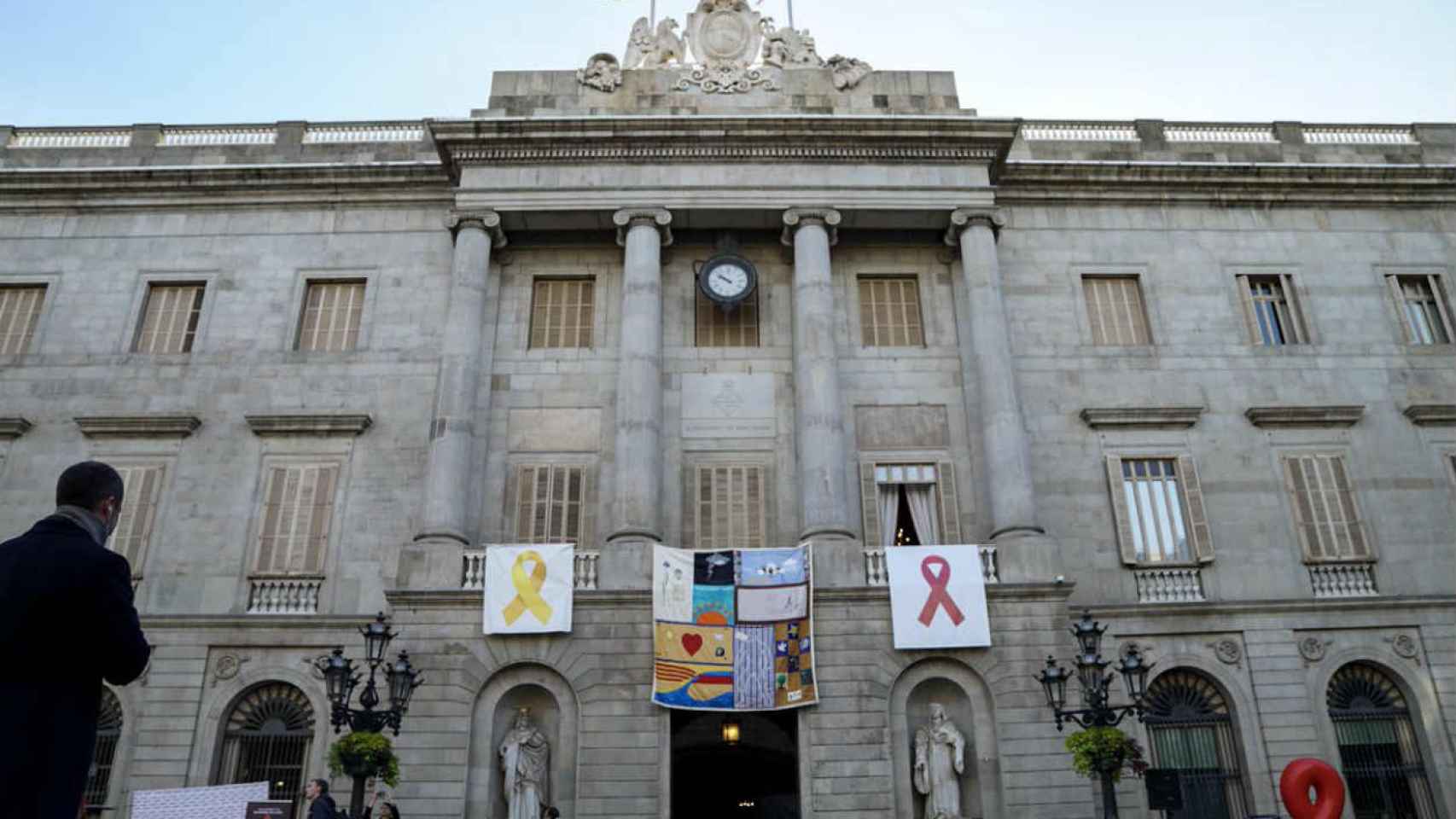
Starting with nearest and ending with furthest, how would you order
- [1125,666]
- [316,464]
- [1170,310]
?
[1125,666] < [316,464] < [1170,310]

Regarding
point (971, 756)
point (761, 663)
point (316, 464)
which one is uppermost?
point (316, 464)

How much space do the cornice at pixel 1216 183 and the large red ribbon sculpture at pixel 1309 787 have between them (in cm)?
1394

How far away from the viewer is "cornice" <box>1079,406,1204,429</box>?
22875mm

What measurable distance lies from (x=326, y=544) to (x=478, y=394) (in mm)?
4487

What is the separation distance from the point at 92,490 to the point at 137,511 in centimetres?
2020

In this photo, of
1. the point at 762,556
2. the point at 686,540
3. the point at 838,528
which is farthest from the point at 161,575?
the point at 838,528

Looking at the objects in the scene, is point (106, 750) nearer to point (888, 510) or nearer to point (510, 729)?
point (510, 729)

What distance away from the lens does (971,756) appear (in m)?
19.1

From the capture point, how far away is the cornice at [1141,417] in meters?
22.9

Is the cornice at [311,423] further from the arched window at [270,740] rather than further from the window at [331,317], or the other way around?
the arched window at [270,740]

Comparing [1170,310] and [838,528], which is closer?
[838,528]

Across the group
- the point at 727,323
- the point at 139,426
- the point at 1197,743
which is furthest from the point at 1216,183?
the point at 139,426

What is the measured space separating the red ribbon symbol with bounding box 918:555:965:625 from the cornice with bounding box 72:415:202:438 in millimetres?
15982

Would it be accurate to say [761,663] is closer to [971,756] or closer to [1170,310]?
[971,756]
